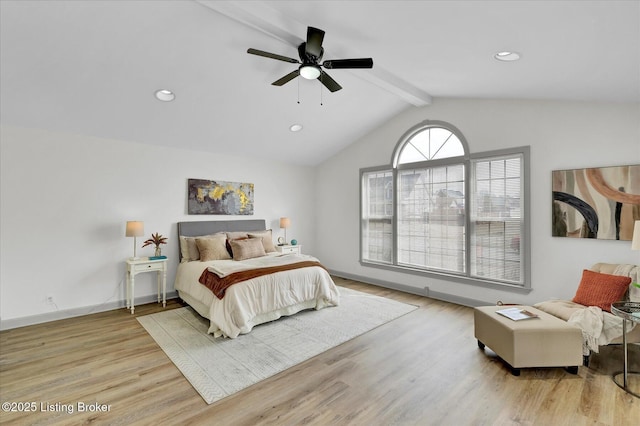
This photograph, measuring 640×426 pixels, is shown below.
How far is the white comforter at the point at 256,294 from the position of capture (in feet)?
11.1

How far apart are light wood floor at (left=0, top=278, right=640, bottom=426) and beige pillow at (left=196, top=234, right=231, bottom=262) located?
1488 mm

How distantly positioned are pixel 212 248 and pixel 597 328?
4740mm

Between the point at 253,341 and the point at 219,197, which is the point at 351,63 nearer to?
the point at 253,341

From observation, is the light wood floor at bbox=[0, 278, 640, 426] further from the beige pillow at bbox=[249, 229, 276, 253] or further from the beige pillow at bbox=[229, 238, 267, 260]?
the beige pillow at bbox=[249, 229, 276, 253]

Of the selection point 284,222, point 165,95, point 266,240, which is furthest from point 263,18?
point 284,222

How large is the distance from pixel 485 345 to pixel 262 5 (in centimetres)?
393

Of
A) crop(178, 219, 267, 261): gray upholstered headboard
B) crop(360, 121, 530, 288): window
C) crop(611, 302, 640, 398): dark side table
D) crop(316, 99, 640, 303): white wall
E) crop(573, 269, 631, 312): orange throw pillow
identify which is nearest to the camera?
crop(611, 302, 640, 398): dark side table

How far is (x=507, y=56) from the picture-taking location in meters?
2.70

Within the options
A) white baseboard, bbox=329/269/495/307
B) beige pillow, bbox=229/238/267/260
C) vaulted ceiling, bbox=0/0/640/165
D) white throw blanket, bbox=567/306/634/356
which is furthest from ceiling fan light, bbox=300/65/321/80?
white baseboard, bbox=329/269/495/307

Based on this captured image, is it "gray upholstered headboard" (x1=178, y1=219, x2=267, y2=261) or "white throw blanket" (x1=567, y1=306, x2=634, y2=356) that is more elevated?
"gray upholstered headboard" (x1=178, y1=219, x2=267, y2=261)

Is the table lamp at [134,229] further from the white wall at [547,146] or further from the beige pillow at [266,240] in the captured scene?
the white wall at [547,146]

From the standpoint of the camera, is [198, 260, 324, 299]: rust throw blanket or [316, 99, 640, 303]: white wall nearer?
[316, 99, 640, 303]: white wall

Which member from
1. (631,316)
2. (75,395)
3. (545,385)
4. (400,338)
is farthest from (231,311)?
(631,316)

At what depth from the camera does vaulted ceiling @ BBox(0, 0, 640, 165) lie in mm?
2201
